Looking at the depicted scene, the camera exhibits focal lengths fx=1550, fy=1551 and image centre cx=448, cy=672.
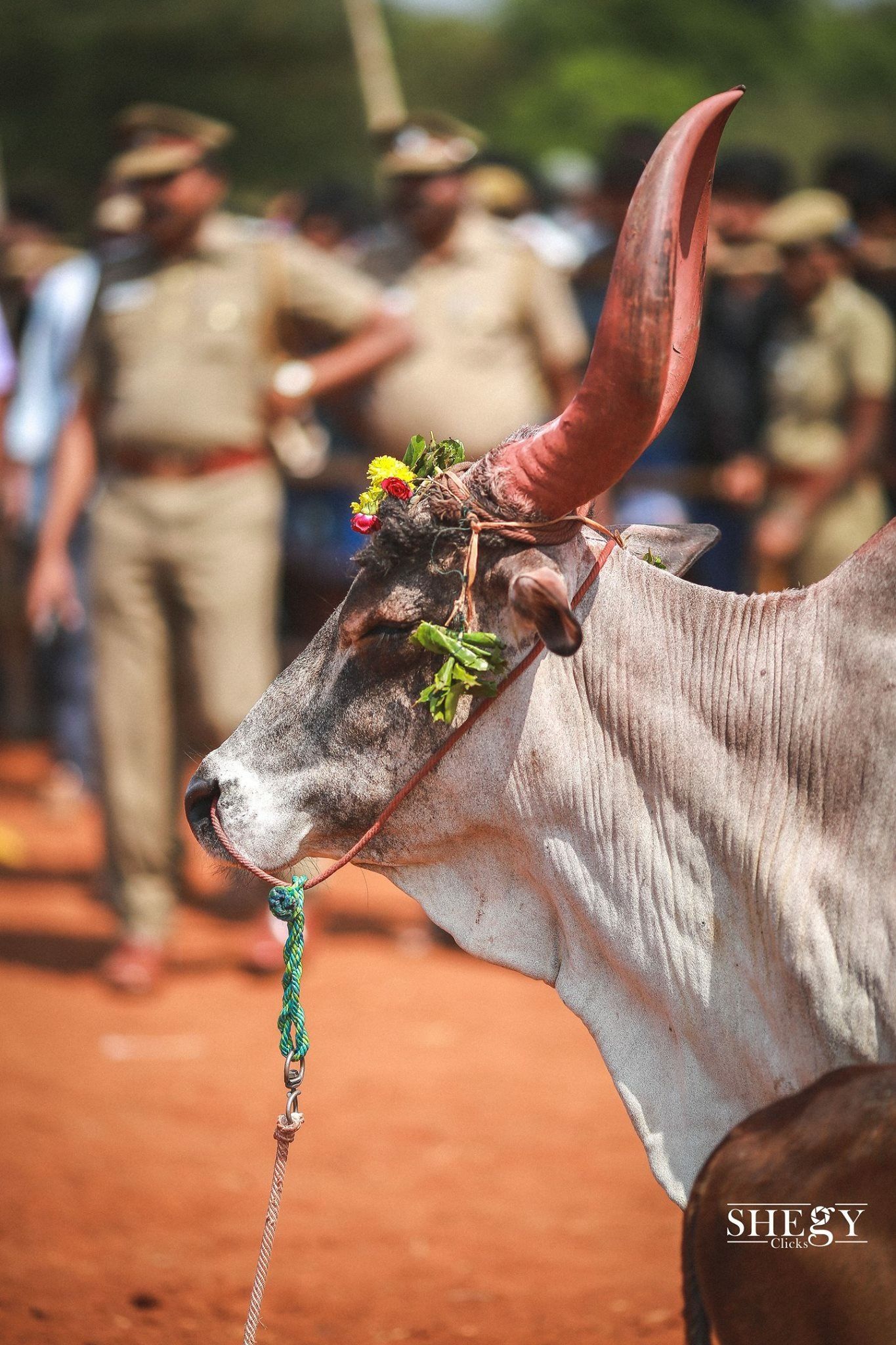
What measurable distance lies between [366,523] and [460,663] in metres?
0.37

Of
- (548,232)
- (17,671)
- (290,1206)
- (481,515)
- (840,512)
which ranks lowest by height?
(290,1206)

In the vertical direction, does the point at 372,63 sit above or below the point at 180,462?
above

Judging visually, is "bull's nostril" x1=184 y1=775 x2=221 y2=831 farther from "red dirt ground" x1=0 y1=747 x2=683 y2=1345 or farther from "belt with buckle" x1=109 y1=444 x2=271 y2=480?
"belt with buckle" x1=109 y1=444 x2=271 y2=480

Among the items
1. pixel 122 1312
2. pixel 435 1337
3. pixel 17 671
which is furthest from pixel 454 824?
pixel 17 671

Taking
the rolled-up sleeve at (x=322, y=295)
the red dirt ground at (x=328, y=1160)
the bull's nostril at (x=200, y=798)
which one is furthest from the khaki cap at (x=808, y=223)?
the bull's nostril at (x=200, y=798)

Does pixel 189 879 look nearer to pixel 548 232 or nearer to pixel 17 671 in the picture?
pixel 17 671

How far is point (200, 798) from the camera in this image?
10.2 feet

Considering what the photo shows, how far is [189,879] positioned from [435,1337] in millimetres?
4637

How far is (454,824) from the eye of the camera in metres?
2.98

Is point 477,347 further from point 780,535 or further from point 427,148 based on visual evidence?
point 780,535

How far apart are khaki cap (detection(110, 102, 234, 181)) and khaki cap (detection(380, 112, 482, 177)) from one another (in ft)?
2.77

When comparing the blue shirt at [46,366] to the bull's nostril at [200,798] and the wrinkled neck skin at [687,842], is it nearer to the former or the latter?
the bull's nostril at [200,798]

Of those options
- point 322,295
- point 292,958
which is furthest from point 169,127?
point 292,958

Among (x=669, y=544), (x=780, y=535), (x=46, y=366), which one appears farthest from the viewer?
(x=46, y=366)
